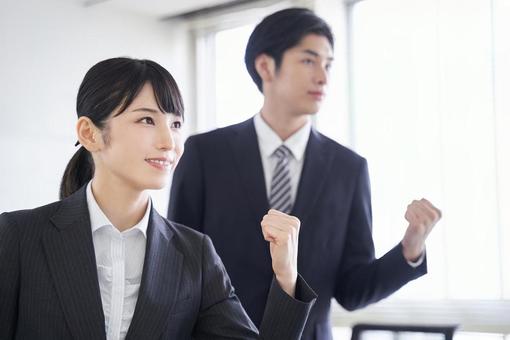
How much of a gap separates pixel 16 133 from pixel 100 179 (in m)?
2.53

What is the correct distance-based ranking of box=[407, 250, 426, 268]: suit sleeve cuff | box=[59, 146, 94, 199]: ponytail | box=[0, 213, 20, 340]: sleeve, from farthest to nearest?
box=[407, 250, 426, 268]: suit sleeve cuff < box=[59, 146, 94, 199]: ponytail < box=[0, 213, 20, 340]: sleeve

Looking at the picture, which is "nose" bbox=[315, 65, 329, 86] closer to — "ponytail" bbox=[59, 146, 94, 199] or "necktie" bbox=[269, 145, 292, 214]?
"necktie" bbox=[269, 145, 292, 214]

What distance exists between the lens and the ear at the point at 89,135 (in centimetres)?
186

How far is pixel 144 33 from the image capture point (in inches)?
192

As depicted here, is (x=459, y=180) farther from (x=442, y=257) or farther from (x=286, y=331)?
(x=286, y=331)

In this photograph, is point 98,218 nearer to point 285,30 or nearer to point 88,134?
point 88,134

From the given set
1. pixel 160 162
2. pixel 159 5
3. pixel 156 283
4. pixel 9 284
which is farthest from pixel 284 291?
pixel 159 5

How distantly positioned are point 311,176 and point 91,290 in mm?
1016

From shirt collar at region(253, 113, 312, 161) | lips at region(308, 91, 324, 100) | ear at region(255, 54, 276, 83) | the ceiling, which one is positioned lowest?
shirt collar at region(253, 113, 312, 161)

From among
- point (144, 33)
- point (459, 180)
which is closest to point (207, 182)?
point (459, 180)

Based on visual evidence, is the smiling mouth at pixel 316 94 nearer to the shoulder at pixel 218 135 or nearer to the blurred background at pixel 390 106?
the shoulder at pixel 218 135

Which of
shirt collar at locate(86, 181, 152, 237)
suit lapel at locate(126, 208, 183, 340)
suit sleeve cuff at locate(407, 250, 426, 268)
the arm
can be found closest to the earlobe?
shirt collar at locate(86, 181, 152, 237)

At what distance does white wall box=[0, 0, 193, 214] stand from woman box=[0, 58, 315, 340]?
2452mm

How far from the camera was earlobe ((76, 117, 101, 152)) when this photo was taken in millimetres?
1860
